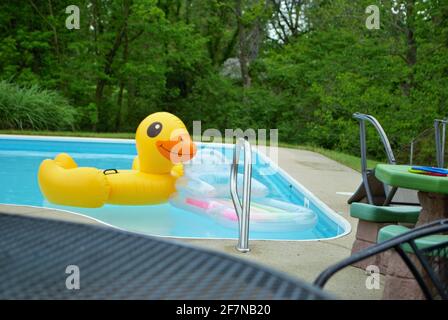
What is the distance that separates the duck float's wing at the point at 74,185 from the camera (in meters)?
4.93

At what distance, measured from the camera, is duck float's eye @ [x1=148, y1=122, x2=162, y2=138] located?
17.5 ft

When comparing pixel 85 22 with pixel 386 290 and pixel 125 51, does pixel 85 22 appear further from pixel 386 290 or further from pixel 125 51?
pixel 386 290

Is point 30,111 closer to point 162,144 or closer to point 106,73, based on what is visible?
point 106,73

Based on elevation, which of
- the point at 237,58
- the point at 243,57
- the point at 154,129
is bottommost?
the point at 154,129

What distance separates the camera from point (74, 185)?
4.92m

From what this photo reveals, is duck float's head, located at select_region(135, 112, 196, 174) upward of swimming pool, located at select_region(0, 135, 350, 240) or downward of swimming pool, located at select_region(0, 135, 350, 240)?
upward

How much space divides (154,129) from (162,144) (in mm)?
197

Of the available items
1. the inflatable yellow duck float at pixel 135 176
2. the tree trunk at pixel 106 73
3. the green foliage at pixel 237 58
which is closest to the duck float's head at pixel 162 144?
the inflatable yellow duck float at pixel 135 176

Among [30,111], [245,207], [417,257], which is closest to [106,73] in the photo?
[30,111]

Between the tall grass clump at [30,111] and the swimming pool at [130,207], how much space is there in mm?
2050

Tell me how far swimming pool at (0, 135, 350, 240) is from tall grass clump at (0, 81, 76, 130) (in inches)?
80.7

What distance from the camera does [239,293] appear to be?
1.10 metres

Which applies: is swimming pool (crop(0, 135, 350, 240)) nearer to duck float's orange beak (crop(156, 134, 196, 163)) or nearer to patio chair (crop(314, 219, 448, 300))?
duck float's orange beak (crop(156, 134, 196, 163))

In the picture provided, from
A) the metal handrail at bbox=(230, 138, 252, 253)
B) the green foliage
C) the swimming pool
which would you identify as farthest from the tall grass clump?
the metal handrail at bbox=(230, 138, 252, 253)
